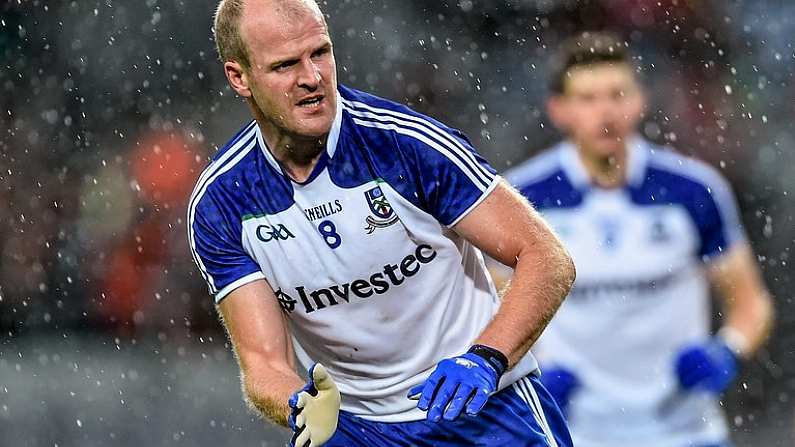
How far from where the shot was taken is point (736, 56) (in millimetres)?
9430

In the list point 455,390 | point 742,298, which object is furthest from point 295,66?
point 742,298

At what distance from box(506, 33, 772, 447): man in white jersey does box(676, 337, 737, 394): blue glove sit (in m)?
0.02

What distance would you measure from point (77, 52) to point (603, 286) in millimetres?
5459

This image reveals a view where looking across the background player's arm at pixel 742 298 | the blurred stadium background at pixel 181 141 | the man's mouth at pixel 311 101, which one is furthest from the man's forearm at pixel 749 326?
the man's mouth at pixel 311 101

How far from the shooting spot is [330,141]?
3951mm

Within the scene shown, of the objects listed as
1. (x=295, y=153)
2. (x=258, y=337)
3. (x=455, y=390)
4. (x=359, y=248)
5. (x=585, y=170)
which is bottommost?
(x=585, y=170)

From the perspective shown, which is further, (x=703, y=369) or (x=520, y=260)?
(x=703, y=369)

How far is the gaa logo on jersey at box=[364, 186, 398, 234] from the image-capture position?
392 cm

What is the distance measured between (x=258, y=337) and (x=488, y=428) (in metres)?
0.67

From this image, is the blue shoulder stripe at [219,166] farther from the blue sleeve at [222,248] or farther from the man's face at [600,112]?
the man's face at [600,112]

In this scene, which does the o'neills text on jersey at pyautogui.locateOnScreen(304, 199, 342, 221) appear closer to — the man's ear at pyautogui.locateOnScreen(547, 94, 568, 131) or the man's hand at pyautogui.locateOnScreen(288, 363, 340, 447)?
the man's hand at pyautogui.locateOnScreen(288, 363, 340, 447)

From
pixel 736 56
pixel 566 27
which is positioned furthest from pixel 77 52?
pixel 736 56

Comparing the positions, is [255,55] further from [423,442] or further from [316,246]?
[423,442]

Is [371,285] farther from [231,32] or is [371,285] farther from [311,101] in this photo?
[231,32]
